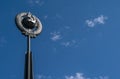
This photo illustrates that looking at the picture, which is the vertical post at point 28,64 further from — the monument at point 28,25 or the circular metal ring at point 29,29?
the circular metal ring at point 29,29

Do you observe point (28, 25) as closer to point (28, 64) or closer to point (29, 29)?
point (29, 29)

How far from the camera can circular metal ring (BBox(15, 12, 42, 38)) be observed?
26.4m

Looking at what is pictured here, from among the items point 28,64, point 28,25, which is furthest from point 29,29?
point 28,64

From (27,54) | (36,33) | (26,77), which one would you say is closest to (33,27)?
(36,33)

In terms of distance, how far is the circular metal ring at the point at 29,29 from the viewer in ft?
86.6

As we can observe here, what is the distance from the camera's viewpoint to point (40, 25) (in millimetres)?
27672

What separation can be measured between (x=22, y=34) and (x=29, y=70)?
2.77 metres

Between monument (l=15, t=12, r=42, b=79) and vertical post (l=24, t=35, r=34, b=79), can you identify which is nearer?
vertical post (l=24, t=35, r=34, b=79)

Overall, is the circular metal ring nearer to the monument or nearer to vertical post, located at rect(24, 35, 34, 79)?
the monument

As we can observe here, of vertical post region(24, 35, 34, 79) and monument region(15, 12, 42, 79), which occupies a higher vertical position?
monument region(15, 12, 42, 79)

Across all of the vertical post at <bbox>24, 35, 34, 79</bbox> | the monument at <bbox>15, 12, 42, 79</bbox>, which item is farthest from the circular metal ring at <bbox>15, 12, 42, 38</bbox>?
the vertical post at <bbox>24, 35, 34, 79</bbox>

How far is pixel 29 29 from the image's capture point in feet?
87.8

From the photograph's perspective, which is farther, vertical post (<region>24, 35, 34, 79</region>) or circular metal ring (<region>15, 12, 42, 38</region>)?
circular metal ring (<region>15, 12, 42, 38</region>)

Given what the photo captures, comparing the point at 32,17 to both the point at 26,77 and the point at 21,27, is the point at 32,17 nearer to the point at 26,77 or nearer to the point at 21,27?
the point at 21,27
